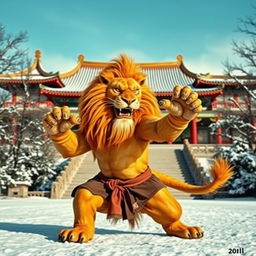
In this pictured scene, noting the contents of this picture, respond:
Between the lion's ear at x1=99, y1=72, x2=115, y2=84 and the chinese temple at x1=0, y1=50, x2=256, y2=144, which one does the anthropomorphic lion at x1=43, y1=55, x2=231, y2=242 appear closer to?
the lion's ear at x1=99, y1=72, x2=115, y2=84

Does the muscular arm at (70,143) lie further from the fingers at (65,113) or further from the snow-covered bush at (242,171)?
the snow-covered bush at (242,171)

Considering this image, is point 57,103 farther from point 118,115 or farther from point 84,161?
point 118,115

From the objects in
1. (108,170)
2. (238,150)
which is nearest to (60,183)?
(238,150)

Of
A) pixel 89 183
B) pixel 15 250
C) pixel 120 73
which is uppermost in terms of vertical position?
pixel 120 73

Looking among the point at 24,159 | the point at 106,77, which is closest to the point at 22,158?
the point at 24,159

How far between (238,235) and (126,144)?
102cm

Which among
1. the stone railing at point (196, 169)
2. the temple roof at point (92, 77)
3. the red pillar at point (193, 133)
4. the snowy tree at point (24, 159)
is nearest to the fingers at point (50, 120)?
the stone railing at point (196, 169)

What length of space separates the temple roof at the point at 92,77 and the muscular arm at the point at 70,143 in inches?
666

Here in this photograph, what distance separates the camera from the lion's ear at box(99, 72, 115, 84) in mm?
2332

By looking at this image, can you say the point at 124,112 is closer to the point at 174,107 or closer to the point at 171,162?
the point at 174,107

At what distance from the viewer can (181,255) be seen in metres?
1.58

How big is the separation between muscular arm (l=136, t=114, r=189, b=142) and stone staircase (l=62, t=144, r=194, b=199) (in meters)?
7.72

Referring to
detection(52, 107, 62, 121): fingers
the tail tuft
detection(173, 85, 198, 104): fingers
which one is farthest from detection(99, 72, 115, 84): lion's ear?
the tail tuft

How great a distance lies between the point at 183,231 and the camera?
82.9 inches
